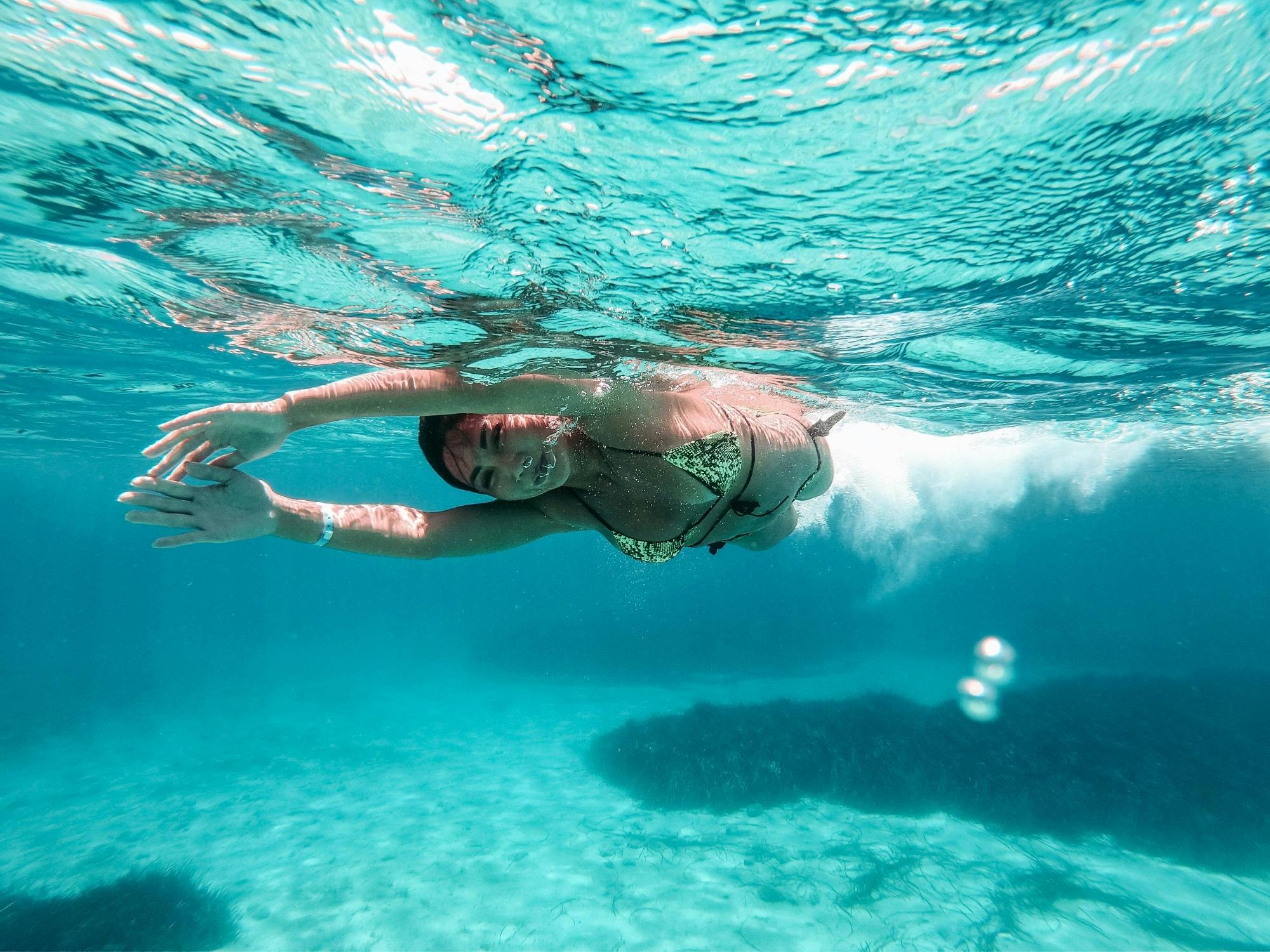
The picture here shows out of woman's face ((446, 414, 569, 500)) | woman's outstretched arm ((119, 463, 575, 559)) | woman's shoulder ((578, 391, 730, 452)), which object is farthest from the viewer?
woman's shoulder ((578, 391, 730, 452))

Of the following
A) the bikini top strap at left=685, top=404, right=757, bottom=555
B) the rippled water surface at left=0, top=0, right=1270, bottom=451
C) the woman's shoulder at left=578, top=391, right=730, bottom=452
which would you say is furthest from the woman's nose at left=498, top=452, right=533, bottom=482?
the rippled water surface at left=0, top=0, right=1270, bottom=451

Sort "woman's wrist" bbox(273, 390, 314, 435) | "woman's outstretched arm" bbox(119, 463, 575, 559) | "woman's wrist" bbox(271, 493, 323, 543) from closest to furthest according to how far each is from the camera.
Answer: "woman's outstretched arm" bbox(119, 463, 575, 559) < "woman's wrist" bbox(273, 390, 314, 435) < "woman's wrist" bbox(271, 493, 323, 543)

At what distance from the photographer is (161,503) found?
10.7 feet

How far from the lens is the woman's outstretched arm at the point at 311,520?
3271 mm

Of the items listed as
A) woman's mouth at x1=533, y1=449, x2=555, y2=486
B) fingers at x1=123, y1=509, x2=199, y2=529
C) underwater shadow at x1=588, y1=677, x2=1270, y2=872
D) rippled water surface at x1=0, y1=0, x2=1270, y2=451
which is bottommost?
underwater shadow at x1=588, y1=677, x2=1270, y2=872

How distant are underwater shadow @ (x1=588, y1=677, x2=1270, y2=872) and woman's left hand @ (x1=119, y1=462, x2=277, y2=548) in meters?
12.9

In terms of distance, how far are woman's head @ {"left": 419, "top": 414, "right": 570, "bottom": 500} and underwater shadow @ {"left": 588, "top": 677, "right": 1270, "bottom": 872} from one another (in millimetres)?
12058

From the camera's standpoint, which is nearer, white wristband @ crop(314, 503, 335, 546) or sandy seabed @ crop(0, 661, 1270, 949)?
white wristband @ crop(314, 503, 335, 546)

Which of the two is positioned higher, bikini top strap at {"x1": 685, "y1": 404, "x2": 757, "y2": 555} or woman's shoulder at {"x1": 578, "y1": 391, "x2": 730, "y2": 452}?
woman's shoulder at {"x1": 578, "y1": 391, "x2": 730, "y2": 452}

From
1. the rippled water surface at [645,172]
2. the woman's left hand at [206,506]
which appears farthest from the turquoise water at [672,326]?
the woman's left hand at [206,506]

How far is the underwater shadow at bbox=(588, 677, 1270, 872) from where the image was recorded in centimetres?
1279

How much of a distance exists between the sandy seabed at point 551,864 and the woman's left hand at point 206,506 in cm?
852

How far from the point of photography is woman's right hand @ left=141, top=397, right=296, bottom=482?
3207 millimetres

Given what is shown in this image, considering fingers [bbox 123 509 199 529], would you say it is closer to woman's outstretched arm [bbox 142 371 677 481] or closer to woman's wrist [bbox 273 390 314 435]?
woman's outstretched arm [bbox 142 371 677 481]
